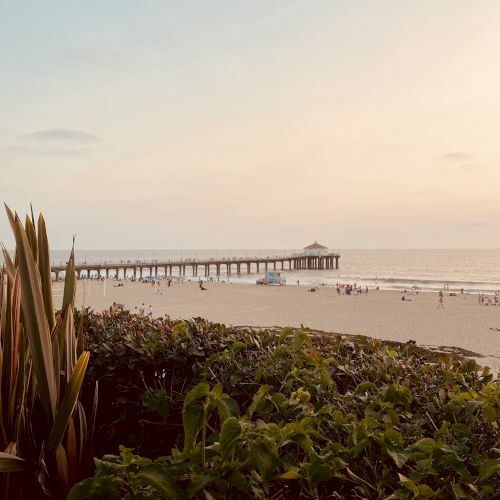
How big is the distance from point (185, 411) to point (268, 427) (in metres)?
0.20

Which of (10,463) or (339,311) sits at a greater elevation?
(10,463)

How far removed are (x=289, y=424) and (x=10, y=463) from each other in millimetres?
1005

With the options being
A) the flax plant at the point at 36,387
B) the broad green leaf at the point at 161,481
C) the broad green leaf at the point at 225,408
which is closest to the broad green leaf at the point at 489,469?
the broad green leaf at the point at 225,408

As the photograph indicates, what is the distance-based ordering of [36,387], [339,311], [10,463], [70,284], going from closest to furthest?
[10,463] < [36,387] < [70,284] < [339,311]

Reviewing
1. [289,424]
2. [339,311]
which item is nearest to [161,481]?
[289,424]

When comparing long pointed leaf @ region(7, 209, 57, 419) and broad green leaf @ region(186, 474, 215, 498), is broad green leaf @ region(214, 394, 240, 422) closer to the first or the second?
broad green leaf @ region(186, 474, 215, 498)

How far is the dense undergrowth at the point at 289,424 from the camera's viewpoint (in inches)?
44.9

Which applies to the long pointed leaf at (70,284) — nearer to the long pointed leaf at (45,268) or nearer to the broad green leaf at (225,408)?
the long pointed leaf at (45,268)

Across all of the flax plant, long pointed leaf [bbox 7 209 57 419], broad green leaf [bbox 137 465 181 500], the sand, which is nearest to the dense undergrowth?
broad green leaf [bbox 137 465 181 500]

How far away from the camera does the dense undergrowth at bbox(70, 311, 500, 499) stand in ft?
3.74

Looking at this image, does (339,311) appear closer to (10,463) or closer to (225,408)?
(10,463)

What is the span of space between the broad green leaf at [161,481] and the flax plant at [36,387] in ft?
2.30

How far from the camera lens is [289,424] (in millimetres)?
1218

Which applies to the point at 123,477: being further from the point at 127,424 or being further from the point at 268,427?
the point at 127,424
